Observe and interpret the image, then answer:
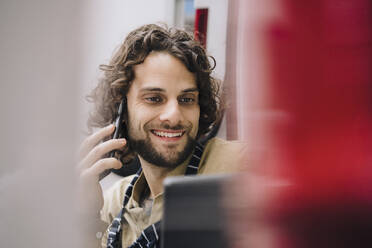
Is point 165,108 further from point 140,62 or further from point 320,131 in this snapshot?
point 320,131

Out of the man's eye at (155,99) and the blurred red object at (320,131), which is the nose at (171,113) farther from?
the blurred red object at (320,131)

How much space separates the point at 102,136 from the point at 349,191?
567 mm

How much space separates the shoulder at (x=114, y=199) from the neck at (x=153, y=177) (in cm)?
5

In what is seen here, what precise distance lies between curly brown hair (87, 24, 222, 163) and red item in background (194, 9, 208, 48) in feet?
0.04

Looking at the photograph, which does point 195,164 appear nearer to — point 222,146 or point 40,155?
point 222,146

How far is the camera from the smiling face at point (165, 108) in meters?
0.81

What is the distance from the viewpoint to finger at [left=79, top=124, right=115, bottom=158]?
88cm

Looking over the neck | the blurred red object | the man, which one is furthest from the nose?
the blurred red object

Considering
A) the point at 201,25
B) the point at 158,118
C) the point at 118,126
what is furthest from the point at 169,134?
the point at 201,25

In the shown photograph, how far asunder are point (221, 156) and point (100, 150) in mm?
303

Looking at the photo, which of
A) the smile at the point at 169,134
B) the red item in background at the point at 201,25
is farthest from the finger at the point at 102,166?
the red item in background at the point at 201,25

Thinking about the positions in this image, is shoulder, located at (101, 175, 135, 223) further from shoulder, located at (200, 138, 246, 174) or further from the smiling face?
shoulder, located at (200, 138, 246, 174)

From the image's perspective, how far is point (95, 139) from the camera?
2.89 feet

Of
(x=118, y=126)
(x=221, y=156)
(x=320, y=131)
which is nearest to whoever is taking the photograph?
(x=320, y=131)
